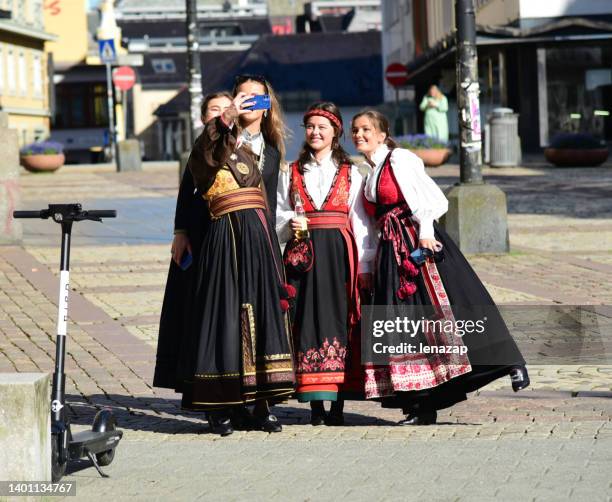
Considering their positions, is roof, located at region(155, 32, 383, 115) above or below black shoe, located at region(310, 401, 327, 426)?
above

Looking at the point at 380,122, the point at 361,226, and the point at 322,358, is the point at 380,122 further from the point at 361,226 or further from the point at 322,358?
the point at 322,358

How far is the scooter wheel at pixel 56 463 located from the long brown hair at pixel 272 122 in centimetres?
222

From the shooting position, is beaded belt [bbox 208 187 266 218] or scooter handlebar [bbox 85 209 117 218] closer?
scooter handlebar [bbox 85 209 117 218]

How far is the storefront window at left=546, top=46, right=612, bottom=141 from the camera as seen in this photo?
129 ft

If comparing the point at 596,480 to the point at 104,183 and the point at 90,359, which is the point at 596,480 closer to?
the point at 90,359

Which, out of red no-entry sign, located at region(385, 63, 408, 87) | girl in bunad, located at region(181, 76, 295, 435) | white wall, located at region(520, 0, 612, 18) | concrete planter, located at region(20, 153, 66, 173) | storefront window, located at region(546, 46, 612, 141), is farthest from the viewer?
red no-entry sign, located at region(385, 63, 408, 87)

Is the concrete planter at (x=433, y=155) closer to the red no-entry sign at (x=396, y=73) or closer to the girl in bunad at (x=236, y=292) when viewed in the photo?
the red no-entry sign at (x=396, y=73)

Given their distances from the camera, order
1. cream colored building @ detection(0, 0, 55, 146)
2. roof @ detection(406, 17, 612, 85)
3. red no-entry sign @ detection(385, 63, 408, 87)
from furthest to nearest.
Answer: cream colored building @ detection(0, 0, 55, 146), red no-entry sign @ detection(385, 63, 408, 87), roof @ detection(406, 17, 612, 85)

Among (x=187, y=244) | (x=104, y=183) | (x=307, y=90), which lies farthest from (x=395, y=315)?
(x=307, y=90)

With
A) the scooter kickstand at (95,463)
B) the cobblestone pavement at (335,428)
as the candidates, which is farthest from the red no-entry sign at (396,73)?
the scooter kickstand at (95,463)

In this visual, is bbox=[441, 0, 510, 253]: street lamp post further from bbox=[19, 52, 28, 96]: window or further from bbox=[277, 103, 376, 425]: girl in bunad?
bbox=[19, 52, 28, 96]: window

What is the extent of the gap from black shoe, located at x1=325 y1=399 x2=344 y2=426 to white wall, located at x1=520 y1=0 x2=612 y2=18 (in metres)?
32.8

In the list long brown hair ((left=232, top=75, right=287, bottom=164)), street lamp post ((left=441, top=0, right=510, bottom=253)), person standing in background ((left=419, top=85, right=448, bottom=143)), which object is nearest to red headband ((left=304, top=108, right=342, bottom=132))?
long brown hair ((left=232, top=75, right=287, bottom=164))

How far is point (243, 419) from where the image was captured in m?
7.77
